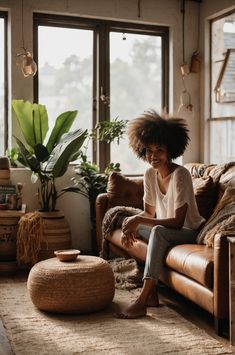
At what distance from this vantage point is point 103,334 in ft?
8.68

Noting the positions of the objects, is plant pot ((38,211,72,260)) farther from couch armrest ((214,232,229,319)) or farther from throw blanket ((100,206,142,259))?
couch armrest ((214,232,229,319))

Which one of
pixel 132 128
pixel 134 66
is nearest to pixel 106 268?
pixel 132 128

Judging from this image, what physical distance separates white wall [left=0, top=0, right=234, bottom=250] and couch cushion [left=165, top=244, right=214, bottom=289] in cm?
204

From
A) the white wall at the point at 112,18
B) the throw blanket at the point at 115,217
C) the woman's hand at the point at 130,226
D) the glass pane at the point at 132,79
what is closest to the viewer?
the woman's hand at the point at 130,226

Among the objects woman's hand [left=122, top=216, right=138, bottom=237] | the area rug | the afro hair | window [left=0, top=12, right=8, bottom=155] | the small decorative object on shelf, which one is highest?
window [left=0, top=12, right=8, bottom=155]

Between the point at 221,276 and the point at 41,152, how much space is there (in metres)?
2.22

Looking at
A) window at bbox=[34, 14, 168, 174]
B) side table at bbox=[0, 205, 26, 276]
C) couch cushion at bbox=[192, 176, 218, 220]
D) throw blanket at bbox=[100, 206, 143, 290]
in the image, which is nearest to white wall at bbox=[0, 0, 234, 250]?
window at bbox=[34, 14, 168, 174]

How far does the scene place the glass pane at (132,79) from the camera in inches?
206

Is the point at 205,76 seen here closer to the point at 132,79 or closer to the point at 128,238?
the point at 132,79

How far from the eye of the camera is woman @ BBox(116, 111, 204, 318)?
3.05 m

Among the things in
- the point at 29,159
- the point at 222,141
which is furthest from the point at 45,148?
the point at 222,141

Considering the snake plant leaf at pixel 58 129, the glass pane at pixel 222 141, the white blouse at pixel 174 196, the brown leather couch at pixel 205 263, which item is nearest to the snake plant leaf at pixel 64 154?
the snake plant leaf at pixel 58 129

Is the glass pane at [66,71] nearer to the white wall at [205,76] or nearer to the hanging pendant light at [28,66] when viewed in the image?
the hanging pendant light at [28,66]

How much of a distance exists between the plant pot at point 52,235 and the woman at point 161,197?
107 centimetres
